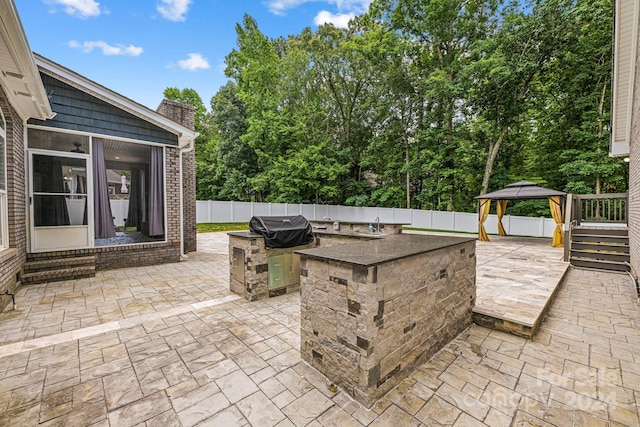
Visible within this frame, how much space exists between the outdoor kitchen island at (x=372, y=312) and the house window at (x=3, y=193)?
511cm

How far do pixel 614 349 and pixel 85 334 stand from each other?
5857 mm

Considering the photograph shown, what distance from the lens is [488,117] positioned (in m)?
13.5

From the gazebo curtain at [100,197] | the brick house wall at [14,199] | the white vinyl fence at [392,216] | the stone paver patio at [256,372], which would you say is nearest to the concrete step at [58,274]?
the brick house wall at [14,199]

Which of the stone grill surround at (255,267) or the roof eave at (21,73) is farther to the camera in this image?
the stone grill surround at (255,267)

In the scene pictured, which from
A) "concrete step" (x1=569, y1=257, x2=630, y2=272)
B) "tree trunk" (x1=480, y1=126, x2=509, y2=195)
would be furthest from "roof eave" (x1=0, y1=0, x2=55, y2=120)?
"tree trunk" (x1=480, y1=126, x2=509, y2=195)

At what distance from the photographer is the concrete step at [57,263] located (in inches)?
201

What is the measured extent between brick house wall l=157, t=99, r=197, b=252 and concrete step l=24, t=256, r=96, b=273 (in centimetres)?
269

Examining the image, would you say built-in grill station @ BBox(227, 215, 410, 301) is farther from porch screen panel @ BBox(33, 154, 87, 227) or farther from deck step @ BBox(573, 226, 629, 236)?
deck step @ BBox(573, 226, 629, 236)

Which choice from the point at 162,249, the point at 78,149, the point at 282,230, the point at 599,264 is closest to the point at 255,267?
the point at 282,230

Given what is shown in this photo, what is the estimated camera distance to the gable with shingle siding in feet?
18.0

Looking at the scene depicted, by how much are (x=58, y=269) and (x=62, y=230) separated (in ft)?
2.68

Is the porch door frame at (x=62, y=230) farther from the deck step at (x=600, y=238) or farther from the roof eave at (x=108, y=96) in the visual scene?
the deck step at (x=600, y=238)

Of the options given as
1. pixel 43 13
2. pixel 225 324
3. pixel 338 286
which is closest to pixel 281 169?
pixel 43 13

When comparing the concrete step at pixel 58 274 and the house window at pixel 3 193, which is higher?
the house window at pixel 3 193
